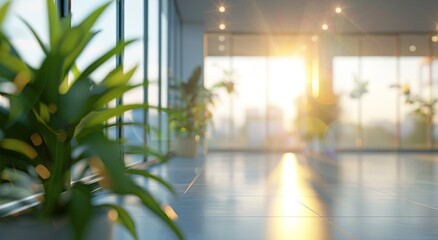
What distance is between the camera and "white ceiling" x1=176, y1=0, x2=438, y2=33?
11055 millimetres

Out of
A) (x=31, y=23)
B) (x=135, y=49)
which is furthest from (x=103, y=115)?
(x=135, y=49)

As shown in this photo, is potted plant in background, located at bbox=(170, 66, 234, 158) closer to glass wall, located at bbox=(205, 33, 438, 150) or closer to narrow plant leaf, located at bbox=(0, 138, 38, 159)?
glass wall, located at bbox=(205, 33, 438, 150)

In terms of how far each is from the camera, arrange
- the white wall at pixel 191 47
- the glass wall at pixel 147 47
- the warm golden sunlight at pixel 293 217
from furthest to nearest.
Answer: the white wall at pixel 191 47 < the glass wall at pixel 147 47 < the warm golden sunlight at pixel 293 217

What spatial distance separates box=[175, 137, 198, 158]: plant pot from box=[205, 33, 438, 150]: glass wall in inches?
133

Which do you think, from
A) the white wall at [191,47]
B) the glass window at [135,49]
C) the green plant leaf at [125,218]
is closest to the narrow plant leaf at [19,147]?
the green plant leaf at [125,218]

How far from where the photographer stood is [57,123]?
133 centimetres

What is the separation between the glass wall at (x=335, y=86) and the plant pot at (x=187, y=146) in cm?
338

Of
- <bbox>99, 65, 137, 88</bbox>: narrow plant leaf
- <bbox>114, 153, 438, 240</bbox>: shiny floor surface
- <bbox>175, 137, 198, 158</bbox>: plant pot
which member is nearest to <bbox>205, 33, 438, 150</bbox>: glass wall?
<bbox>175, 137, 198, 158</bbox>: plant pot

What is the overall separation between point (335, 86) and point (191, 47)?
13.8ft

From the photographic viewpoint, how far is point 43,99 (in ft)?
4.31

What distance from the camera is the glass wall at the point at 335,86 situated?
14.3 meters

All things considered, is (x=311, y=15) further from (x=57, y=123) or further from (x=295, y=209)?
(x=57, y=123)

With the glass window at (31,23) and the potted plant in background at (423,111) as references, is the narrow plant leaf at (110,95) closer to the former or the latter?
the glass window at (31,23)

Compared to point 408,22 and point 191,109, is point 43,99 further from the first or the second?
point 408,22
